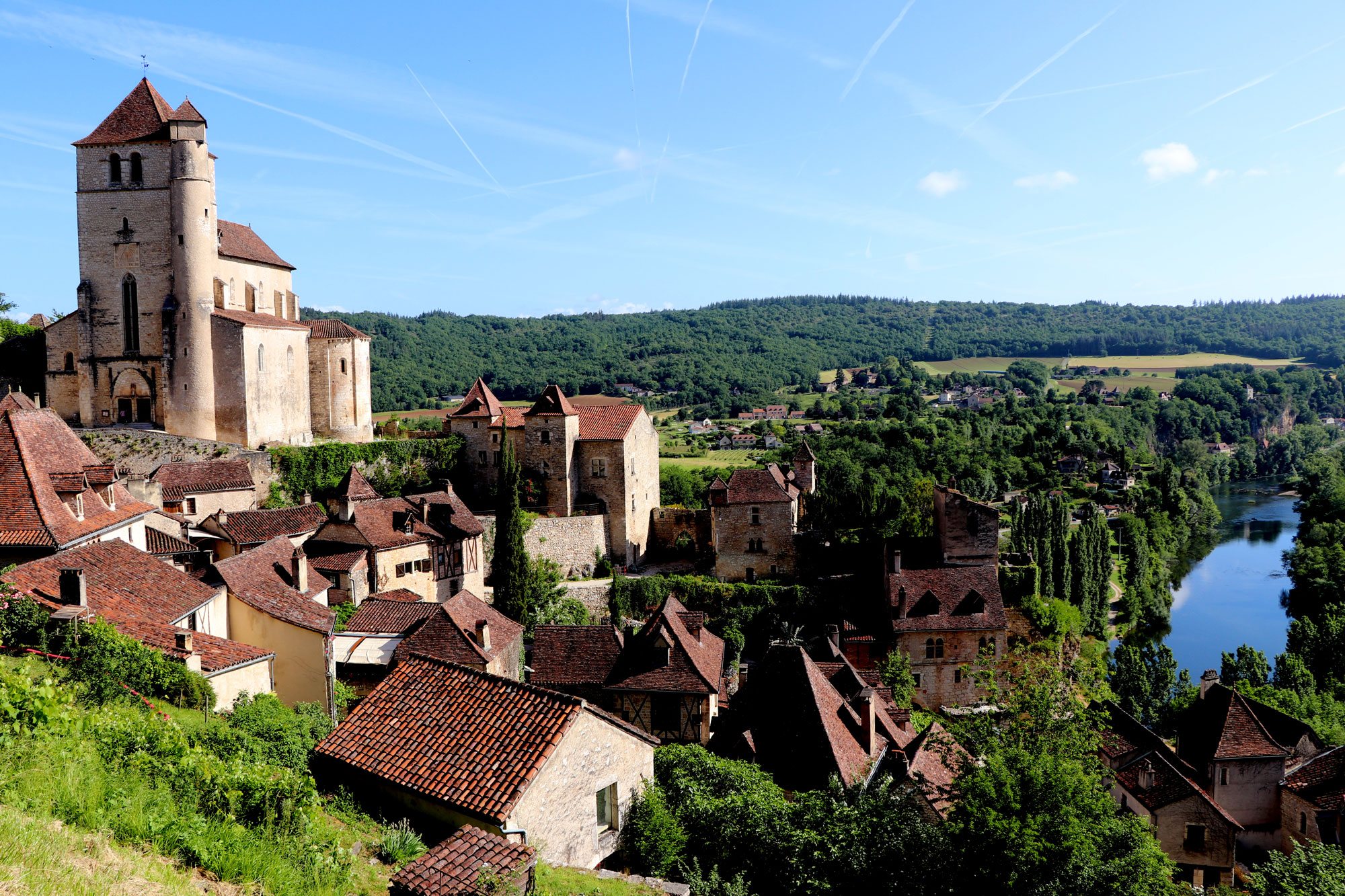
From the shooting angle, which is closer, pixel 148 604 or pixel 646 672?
pixel 148 604

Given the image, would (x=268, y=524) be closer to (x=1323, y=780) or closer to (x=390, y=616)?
(x=390, y=616)

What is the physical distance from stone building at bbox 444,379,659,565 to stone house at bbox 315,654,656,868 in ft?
95.1

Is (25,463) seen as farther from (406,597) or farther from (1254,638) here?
(1254,638)

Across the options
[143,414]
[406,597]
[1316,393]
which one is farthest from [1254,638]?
[1316,393]

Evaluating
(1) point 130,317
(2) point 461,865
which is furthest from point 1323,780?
Answer: (1) point 130,317

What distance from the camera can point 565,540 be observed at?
4288 centimetres

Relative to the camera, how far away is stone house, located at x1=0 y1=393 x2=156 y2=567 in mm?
18875

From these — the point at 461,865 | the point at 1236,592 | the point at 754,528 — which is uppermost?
the point at 461,865

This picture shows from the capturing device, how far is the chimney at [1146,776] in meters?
28.6

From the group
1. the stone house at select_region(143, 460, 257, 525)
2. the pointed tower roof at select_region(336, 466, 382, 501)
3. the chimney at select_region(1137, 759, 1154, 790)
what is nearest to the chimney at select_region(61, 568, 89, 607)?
the stone house at select_region(143, 460, 257, 525)

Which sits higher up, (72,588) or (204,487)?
(204,487)

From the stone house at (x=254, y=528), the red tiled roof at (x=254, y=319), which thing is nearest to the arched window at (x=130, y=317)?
the red tiled roof at (x=254, y=319)

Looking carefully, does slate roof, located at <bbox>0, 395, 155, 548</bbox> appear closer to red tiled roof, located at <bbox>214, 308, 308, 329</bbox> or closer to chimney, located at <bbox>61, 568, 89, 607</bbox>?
chimney, located at <bbox>61, 568, 89, 607</bbox>

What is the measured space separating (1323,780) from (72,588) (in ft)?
108
